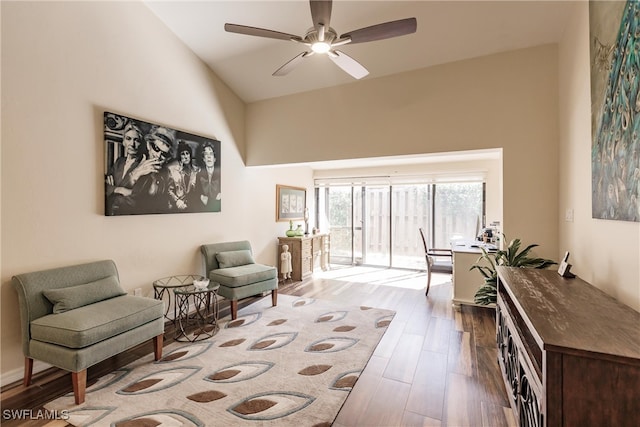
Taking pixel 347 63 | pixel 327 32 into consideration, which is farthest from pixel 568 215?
pixel 327 32

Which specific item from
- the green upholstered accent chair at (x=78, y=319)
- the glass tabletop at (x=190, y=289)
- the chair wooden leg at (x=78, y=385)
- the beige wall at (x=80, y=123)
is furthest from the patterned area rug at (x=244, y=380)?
the beige wall at (x=80, y=123)

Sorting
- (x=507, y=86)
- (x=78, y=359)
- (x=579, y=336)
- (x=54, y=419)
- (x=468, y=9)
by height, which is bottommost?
(x=54, y=419)

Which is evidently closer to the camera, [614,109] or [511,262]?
[614,109]

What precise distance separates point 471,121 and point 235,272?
3182 millimetres

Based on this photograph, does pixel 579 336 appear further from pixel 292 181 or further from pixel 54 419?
pixel 292 181

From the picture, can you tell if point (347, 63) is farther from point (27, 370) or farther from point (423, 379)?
point (27, 370)

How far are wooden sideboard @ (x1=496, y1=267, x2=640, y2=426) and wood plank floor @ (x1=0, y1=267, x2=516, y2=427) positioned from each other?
43 cm

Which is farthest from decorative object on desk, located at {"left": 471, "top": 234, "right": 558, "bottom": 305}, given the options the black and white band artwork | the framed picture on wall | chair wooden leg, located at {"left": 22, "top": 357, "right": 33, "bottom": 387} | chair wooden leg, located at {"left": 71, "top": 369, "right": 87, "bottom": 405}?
chair wooden leg, located at {"left": 22, "top": 357, "right": 33, "bottom": 387}

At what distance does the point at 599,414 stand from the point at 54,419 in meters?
2.82

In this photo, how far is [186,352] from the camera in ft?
8.60

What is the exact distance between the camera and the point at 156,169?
3.17 m

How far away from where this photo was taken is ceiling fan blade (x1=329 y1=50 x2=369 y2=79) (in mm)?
2435

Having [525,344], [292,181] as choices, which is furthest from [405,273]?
[525,344]

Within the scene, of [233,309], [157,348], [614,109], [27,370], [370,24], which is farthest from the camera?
[233,309]
